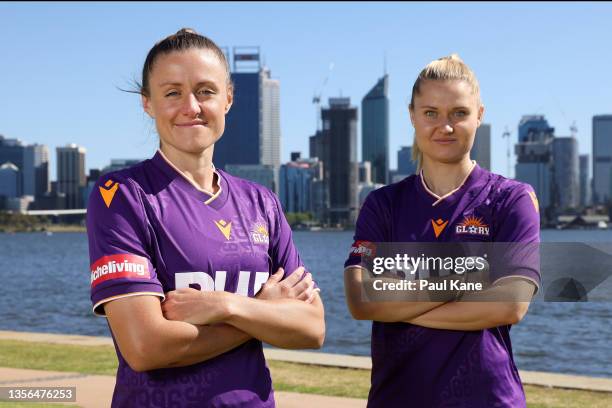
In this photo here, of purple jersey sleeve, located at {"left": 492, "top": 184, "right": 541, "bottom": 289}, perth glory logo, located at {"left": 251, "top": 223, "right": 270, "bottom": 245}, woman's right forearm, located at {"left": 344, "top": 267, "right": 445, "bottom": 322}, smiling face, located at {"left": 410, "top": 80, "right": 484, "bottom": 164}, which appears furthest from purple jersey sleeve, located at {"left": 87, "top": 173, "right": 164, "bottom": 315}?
purple jersey sleeve, located at {"left": 492, "top": 184, "right": 541, "bottom": 289}

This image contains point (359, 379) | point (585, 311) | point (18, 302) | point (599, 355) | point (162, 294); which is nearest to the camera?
point (162, 294)

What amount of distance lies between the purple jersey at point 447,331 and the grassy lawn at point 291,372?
479cm

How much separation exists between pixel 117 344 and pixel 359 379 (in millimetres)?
6949

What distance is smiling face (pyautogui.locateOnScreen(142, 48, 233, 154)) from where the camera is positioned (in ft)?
11.3

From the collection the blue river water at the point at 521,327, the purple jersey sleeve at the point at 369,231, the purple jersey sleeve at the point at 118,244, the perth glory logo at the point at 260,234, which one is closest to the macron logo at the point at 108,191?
the purple jersey sleeve at the point at 118,244

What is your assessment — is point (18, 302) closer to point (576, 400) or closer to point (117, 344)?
point (576, 400)

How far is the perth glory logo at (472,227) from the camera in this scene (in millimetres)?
3881

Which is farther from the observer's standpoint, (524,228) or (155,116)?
(524,228)

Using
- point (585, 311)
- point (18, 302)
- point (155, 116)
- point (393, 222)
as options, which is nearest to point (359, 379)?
point (393, 222)

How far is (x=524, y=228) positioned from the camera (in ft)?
12.8

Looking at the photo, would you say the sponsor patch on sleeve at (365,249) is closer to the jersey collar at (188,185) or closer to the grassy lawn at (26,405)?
the jersey collar at (188,185)

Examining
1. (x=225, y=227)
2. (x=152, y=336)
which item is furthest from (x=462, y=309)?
(x=152, y=336)

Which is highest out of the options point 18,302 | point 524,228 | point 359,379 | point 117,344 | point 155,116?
point 155,116

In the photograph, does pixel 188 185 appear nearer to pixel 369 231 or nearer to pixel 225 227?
pixel 225 227
